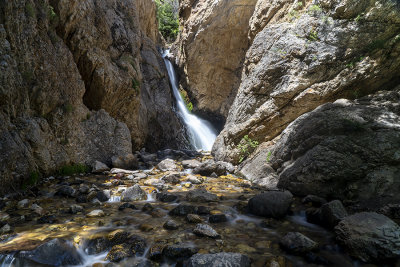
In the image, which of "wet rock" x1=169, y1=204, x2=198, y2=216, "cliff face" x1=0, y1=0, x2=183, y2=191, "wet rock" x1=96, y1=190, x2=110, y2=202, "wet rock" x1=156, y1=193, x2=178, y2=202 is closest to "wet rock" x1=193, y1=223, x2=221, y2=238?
"wet rock" x1=169, y1=204, x2=198, y2=216

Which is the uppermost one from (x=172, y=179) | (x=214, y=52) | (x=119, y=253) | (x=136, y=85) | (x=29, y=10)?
(x=214, y=52)

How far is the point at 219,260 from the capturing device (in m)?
2.83

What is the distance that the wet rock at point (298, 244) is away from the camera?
3.22 metres

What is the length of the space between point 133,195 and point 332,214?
417cm

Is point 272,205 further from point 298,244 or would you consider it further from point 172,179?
point 172,179

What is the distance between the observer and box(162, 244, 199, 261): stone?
3.17 m

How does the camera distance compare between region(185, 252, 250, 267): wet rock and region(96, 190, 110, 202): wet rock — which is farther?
region(96, 190, 110, 202): wet rock

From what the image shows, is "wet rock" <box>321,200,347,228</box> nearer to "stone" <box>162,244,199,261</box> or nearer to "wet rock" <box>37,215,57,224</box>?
"stone" <box>162,244,199,261</box>

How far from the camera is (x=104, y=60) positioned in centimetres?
986

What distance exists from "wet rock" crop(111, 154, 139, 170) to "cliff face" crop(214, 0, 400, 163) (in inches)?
151

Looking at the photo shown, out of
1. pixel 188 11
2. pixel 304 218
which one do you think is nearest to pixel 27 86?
pixel 304 218

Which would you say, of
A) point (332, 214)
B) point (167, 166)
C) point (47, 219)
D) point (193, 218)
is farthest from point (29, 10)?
point (332, 214)

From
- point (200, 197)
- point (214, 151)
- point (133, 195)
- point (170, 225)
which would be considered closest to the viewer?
point (170, 225)

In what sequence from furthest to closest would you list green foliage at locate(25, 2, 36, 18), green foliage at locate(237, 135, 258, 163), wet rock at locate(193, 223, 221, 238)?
green foliage at locate(237, 135, 258, 163)
green foliage at locate(25, 2, 36, 18)
wet rock at locate(193, 223, 221, 238)
